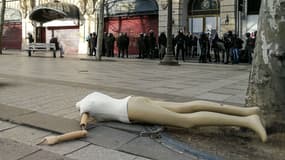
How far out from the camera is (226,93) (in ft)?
28.6

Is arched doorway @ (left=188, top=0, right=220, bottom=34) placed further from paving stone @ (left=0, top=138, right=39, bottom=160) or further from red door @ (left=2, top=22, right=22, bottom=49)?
paving stone @ (left=0, top=138, right=39, bottom=160)

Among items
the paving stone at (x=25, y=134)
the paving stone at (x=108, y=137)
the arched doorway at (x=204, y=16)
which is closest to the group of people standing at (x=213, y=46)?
the arched doorway at (x=204, y=16)

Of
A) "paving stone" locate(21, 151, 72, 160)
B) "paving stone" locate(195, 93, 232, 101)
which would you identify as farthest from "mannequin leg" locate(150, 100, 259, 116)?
"paving stone" locate(195, 93, 232, 101)

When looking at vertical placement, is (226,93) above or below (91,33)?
below

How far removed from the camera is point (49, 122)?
543 cm

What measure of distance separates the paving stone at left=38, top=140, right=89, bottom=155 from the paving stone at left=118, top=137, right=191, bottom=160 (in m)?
0.54

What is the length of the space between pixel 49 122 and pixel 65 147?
1071mm

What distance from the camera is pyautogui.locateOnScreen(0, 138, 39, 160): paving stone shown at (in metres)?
4.21

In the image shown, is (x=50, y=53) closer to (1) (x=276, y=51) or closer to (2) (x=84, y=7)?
(2) (x=84, y=7)

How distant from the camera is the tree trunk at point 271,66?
4.57 metres

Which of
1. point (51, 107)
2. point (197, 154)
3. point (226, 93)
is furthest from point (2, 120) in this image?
point (226, 93)

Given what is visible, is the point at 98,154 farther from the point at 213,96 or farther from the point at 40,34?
the point at 40,34

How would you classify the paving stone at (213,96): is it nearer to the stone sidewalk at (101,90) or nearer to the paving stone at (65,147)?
the stone sidewalk at (101,90)

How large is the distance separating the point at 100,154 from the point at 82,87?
16.0 ft
